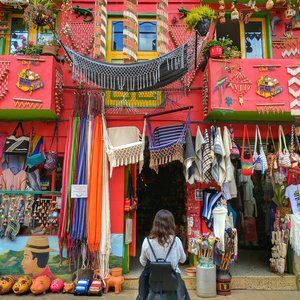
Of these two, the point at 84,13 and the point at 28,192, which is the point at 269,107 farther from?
the point at 28,192

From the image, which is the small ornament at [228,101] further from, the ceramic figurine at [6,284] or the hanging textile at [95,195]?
the ceramic figurine at [6,284]

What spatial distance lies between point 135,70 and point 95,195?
8.09ft

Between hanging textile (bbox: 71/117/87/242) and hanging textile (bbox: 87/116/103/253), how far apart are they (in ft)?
0.41

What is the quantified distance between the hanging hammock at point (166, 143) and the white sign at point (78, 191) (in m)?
1.37

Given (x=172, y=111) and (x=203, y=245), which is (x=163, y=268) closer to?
(x=203, y=245)

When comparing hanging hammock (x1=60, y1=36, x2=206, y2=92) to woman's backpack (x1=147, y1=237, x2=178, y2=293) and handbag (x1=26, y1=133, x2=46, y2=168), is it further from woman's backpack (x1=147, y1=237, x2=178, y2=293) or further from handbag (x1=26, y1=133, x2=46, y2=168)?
woman's backpack (x1=147, y1=237, x2=178, y2=293)

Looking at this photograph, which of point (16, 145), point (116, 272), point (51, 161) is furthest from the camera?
point (16, 145)

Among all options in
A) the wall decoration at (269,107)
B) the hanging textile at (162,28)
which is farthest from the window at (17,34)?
the wall decoration at (269,107)

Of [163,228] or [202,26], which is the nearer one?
[163,228]

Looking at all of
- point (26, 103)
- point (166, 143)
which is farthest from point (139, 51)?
point (26, 103)

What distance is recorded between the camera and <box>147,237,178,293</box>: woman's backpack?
139 inches

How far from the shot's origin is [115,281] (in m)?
5.99

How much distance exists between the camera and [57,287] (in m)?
5.98

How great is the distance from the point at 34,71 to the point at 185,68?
2.89m
